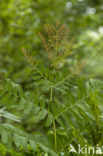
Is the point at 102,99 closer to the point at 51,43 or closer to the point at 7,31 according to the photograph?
the point at 51,43

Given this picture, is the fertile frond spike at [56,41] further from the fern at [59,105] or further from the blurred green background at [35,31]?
the blurred green background at [35,31]

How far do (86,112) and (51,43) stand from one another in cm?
22

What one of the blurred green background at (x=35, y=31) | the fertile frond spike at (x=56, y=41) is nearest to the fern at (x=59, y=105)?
the fertile frond spike at (x=56, y=41)

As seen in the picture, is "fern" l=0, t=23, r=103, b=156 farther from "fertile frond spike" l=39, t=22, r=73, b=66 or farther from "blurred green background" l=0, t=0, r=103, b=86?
"blurred green background" l=0, t=0, r=103, b=86

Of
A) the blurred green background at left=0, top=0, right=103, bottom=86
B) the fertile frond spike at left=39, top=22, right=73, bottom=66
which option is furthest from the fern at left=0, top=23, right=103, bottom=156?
the blurred green background at left=0, top=0, right=103, bottom=86

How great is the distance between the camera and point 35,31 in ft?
8.18

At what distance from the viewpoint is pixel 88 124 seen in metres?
0.67

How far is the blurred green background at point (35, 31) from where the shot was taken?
2434 mm

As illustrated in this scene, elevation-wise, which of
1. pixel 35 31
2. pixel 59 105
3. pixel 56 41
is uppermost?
pixel 35 31

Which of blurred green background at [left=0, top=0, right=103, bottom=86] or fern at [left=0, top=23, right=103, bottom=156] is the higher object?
blurred green background at [left=0, top=0, right=103, bottom=86]

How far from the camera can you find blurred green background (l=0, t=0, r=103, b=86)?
2434 mm

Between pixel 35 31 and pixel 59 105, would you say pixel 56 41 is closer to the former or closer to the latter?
pixel 59 105

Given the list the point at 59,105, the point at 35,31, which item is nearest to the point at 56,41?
the point at 59,105

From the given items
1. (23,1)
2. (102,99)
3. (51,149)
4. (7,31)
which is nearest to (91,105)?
(102,99)
